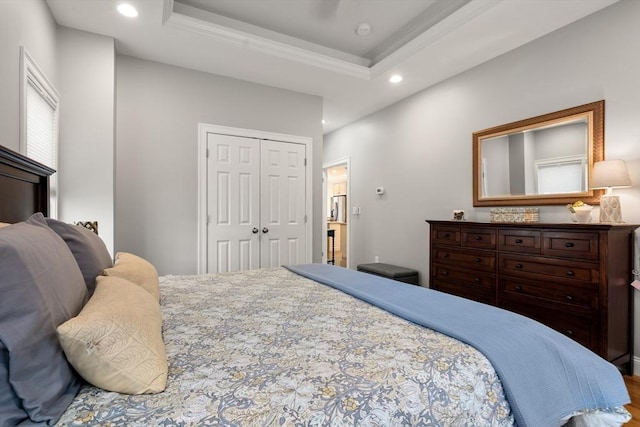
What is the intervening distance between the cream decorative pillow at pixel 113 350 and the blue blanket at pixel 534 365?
98 centimetres

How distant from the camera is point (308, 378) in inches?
36.0

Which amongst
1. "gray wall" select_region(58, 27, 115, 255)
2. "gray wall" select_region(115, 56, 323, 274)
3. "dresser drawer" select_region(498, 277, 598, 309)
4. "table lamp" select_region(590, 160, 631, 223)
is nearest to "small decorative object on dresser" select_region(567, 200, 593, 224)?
"table lamp" select_region(590, 160, 631, 223)

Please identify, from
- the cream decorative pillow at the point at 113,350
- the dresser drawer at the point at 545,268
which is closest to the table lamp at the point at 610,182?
the dresser drawer at the point at 545,268

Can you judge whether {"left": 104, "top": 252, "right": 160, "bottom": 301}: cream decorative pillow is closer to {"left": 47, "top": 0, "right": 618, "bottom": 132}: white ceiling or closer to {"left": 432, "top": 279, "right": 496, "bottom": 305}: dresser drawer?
{"left": 47, "top": 0, "right": 618, "bottom": 132}: white ceiling

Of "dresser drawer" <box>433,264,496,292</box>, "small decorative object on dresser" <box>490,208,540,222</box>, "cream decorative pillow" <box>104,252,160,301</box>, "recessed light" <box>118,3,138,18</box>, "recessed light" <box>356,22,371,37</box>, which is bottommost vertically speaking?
"dresser drawer" <box>433,264,496,292</box>

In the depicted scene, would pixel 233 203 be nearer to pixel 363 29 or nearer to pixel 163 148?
pixel 163 148

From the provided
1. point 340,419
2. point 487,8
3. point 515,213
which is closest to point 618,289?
point 515,213

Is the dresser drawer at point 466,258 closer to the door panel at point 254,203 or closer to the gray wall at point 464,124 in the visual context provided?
the gray wall at point 464,124

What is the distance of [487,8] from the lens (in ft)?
8.32

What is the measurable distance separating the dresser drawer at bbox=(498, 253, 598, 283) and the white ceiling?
1.97 meters

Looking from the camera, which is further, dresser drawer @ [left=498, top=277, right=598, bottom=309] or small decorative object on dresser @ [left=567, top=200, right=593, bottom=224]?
small decorative object on dresser @ [left=567, top=200, right=593, bottom=224]

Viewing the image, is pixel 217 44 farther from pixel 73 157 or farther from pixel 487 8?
pixel 487 8

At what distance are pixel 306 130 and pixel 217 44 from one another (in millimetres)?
1571

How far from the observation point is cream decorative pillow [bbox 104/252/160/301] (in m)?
1.48
